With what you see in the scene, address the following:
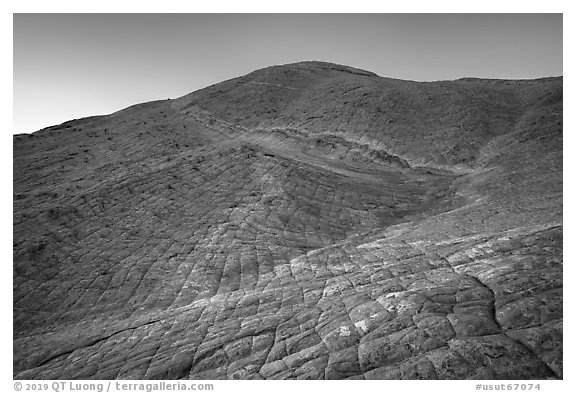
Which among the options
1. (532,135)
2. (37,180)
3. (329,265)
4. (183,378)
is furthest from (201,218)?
(532,135)

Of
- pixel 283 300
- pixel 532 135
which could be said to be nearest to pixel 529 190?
pixel 532 135

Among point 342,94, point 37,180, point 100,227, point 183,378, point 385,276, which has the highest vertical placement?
point 342,94

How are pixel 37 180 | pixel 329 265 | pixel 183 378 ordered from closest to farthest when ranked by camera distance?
pixel 183 378 → pixel 329 265 → pixel 37 180

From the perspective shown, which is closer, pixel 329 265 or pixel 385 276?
pixel 385 276

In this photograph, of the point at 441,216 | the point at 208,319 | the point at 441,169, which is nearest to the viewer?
the point at 208,319

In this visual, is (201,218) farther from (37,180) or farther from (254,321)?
(37,180)

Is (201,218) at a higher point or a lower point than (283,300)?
higher
